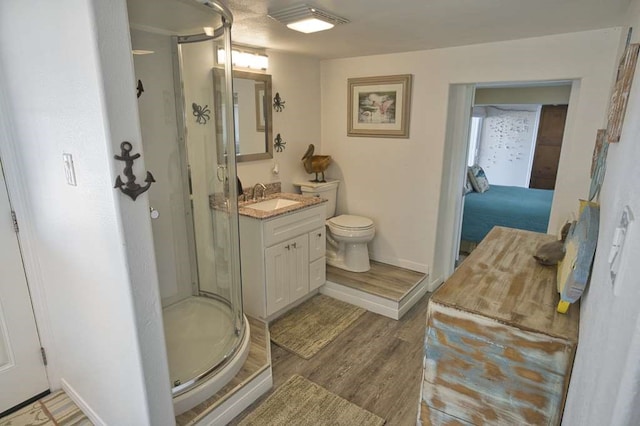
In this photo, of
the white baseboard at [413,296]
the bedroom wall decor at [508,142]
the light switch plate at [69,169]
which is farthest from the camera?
the bedroom wall decor at [508,142]

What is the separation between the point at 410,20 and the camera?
2.12 meters

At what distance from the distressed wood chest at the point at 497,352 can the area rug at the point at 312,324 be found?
1.26 m

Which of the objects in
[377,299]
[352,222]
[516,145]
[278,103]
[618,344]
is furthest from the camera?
[516,145]

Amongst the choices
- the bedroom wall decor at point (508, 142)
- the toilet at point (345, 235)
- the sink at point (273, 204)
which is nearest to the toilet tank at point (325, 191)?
the toilet at point (345, 235)

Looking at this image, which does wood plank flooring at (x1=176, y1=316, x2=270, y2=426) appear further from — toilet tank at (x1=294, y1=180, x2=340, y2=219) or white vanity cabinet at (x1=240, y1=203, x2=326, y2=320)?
toilet tank at (x1=294, y1=180, x2=340, y2=219)

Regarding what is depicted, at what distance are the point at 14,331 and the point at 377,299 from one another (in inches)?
95.1

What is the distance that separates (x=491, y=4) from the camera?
1834 mm

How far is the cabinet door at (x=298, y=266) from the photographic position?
2.87m

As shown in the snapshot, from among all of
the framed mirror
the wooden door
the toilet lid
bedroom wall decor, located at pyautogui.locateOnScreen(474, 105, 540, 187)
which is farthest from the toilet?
the wooden door

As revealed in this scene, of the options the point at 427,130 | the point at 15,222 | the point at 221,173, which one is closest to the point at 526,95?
the point at 427,130

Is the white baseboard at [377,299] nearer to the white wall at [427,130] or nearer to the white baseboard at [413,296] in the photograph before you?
the white baseboard at [413,296]

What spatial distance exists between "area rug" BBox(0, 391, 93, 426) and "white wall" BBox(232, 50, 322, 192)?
74.8 inches

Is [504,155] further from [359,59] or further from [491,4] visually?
[491,4]

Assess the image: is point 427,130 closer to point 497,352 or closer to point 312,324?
point 312,324
